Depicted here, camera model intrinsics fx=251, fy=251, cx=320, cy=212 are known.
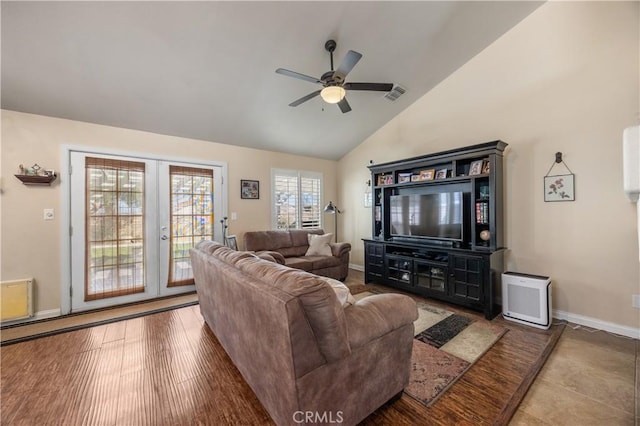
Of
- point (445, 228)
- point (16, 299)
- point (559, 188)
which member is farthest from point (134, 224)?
point (559, 188)

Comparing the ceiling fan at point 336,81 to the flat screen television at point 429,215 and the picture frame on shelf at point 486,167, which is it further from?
the flat screen television at point 429,215

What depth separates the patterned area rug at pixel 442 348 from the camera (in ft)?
6.13

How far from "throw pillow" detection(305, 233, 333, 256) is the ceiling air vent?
103 inches

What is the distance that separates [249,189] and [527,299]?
174 inches

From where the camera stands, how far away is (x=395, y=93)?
13.1 ft

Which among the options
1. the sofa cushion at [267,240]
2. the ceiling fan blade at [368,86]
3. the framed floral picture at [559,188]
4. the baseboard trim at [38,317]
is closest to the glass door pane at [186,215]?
the sofa cushion at [267,240]

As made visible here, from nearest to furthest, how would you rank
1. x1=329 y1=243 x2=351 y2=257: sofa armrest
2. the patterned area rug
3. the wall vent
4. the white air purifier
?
the patterned area rug → the white air purifier → the wall vent → x1=329 y1=243 x2=351 y2=257: sofa armrest

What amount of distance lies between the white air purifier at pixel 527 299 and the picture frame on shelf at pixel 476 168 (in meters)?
1.32

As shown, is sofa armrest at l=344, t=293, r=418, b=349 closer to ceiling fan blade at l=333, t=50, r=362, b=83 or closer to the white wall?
ceiling fan blade at l=333, t=50, r=362, b=83

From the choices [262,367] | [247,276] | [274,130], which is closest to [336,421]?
[262,367]

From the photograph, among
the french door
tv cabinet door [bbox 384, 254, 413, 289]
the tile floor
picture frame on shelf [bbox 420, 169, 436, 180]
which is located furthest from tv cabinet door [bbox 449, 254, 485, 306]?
the french door

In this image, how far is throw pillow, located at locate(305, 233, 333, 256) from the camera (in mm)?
4639

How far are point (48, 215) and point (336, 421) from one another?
4.09 meters

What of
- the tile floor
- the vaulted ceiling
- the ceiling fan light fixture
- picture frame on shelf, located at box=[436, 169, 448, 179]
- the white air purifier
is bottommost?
the tile floor
